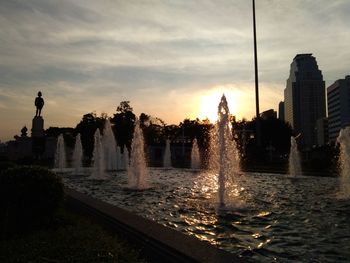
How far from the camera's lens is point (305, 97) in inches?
5295

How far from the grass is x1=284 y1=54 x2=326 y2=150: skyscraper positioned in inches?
4850

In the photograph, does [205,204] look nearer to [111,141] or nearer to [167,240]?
[167,240]

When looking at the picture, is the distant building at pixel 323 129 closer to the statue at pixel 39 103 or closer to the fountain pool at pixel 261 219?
the statue at pixel 39 103

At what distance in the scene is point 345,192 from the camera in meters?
15.2

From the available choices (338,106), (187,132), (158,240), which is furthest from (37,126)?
(338,106)

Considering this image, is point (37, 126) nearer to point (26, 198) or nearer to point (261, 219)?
point (26, 198)

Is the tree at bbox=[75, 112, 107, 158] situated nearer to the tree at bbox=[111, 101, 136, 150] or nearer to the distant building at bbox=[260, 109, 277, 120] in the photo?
the tree at bbox=[111, 101, 136, 150]

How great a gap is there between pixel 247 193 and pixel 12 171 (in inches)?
349

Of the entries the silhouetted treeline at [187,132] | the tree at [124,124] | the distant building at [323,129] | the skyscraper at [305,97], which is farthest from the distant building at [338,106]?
the tree at [124,124]

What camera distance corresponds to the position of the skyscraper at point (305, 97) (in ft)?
416

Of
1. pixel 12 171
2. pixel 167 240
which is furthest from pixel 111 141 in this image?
pixel 167 240

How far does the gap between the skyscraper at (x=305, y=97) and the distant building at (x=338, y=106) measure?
699 cm

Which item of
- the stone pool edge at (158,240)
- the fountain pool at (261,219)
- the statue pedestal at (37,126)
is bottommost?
the fountain pool at (261,219)

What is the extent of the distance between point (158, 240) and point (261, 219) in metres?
4.25
